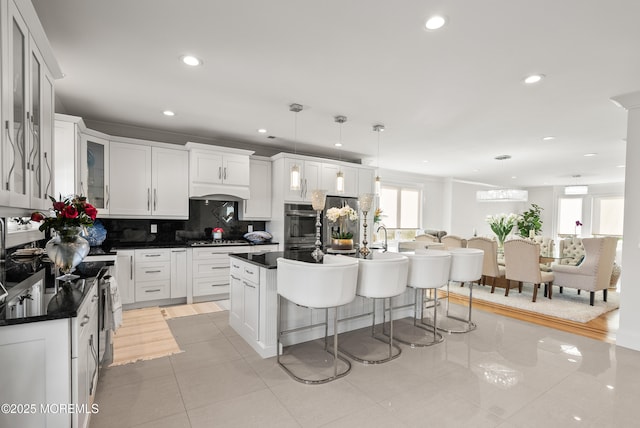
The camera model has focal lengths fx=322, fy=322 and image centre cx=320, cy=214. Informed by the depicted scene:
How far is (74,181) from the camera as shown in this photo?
3.60 meters

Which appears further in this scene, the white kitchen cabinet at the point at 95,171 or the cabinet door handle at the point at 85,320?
the white kitchen cabinet at the point at 95,171

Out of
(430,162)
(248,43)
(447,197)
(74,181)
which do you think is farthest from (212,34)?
(447,197)

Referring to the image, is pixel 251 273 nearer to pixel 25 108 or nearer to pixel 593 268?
pixel 25 108

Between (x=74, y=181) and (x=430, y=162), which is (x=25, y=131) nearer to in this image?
(x=74, y=181)

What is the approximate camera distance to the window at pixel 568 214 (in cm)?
1041

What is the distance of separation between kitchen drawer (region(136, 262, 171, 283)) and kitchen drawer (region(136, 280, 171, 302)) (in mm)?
59

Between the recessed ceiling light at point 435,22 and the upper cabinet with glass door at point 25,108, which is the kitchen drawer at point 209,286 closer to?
the upper cabinet with glass door at point 25,108

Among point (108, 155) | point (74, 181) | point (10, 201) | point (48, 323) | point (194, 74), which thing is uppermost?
point (194, 74)

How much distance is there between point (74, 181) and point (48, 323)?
9.38ft

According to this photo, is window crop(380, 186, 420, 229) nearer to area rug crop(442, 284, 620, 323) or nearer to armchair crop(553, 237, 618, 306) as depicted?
area rug crop(442, 284, 620, 323)

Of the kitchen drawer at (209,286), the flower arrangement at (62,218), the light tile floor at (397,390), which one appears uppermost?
the flower arrangement at (62,218)

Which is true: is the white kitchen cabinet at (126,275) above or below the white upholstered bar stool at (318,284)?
below

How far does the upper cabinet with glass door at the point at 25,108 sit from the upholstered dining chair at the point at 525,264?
228 inches

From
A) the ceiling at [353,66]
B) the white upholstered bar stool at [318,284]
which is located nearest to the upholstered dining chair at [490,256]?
the ceiling at [353,66]
